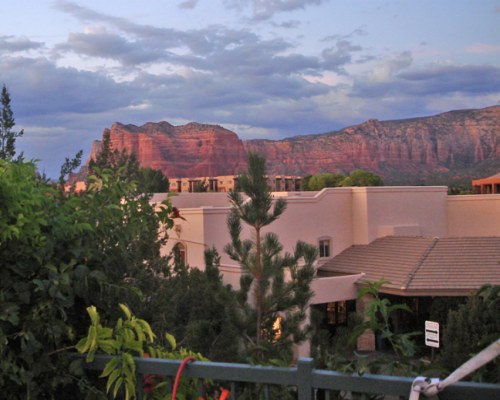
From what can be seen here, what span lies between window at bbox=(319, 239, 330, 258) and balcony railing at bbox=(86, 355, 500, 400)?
26.3 meters

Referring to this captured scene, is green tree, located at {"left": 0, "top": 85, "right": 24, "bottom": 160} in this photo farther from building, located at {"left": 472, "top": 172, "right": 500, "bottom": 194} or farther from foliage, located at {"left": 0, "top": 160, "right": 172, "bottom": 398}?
building, located at {"left": 472, "top": 172, "right": 500, "bottom": 194}

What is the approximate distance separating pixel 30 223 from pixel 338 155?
95.7 m

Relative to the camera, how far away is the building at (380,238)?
922 inches

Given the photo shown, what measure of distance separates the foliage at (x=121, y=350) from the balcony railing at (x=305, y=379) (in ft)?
0.15

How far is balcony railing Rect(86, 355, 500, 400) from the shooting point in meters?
1.83

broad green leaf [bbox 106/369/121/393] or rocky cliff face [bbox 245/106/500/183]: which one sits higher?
rocky cliff face [bbox 245/106/500/183]

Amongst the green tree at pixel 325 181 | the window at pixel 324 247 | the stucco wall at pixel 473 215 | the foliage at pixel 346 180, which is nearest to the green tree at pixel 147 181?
the window at pixel 324 247

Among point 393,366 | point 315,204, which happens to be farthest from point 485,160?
point 393,366

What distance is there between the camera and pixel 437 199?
3133 centimetres

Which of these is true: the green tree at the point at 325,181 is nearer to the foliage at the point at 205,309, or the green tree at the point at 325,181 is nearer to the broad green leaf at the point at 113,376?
the foliage at the point at 205,309

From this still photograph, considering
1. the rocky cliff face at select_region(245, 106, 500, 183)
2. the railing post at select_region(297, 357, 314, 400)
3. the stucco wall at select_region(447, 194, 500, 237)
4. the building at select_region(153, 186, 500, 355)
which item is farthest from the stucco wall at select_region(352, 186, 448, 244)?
the rocky cliff face at select_region(245, 106, 500, 183)

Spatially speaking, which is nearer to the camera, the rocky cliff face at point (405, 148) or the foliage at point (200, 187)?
the foliage at point (200, 187)

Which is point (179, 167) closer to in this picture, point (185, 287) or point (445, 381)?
point (185, 287)

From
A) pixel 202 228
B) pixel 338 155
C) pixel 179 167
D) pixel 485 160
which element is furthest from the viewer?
pixel 179 167
